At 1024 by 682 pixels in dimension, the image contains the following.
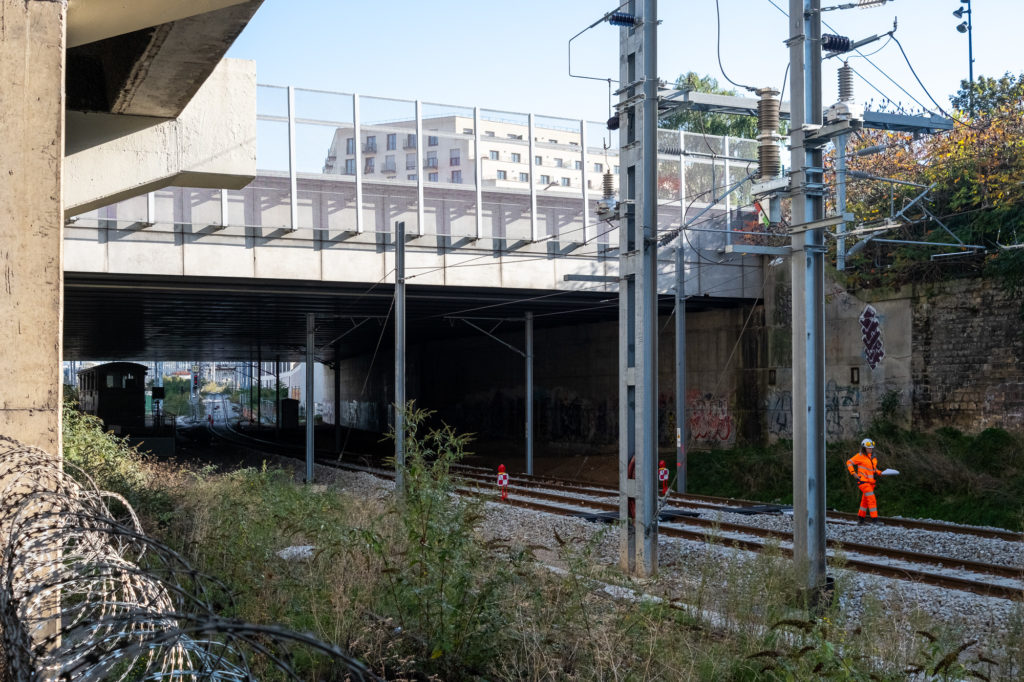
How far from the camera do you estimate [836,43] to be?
11.7m

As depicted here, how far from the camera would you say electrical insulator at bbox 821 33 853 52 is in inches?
456

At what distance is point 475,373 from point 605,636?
132 ft

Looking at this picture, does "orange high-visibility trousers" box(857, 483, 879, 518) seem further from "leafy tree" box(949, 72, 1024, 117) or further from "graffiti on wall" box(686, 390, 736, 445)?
"leafy tree" box(949, 72, 1024, 117)

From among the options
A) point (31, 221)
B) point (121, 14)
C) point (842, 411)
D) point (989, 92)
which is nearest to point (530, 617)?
point (31, 221)

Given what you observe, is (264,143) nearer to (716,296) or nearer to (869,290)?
(716,296)

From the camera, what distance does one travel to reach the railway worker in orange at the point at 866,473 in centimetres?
1673

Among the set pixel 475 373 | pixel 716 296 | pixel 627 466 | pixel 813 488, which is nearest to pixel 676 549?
pixel 627 466

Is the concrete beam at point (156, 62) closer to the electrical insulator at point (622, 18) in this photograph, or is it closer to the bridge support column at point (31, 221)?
the bridge support column at point (31, 221)

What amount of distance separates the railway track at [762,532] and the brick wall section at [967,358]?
544 centimetres

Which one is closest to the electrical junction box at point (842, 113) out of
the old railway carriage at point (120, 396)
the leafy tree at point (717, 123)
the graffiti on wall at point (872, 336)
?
the graffiti on wall at point (872, 336)

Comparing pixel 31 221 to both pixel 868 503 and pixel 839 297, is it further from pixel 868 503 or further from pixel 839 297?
pixel 839 297

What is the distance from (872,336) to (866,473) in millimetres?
9416

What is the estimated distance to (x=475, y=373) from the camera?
46.4m

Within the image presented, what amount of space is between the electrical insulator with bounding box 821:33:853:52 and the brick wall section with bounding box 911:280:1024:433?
12.6 meters
